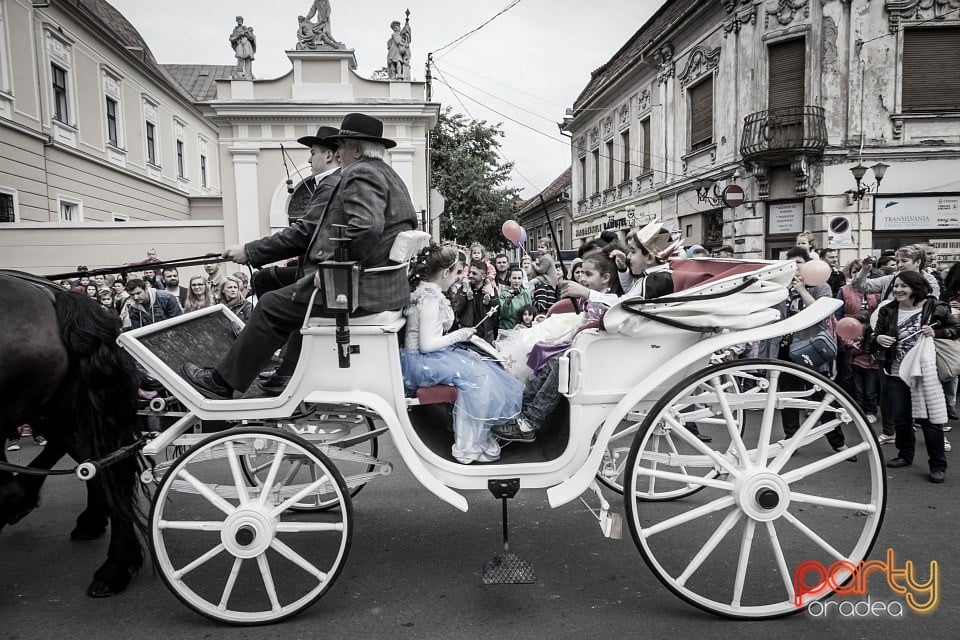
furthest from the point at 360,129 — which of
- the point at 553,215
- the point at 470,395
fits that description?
the point at 553,215

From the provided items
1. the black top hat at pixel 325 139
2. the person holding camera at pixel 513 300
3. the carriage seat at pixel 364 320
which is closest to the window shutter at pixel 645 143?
the person holding camera at pixel 513 300

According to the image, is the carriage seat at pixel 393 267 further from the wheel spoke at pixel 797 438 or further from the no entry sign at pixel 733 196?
the no entry sign at pixel 733 196

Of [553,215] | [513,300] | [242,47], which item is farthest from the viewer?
[553,215]

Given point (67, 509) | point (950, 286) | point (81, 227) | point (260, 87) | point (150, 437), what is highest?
point (260, 87)

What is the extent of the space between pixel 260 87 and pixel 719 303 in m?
16.8

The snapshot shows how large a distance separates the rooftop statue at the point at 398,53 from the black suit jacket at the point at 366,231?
1613 centimetres

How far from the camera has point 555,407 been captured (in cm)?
334

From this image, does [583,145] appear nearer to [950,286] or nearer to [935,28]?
[935,28]

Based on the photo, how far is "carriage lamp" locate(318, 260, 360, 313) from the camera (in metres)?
2.71

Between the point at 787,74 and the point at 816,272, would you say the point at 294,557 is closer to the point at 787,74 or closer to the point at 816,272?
the point at 816,272

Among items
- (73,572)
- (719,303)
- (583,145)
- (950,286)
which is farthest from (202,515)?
(583,145)

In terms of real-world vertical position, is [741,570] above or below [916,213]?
below

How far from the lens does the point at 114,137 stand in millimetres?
19906

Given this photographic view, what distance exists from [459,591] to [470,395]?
0.96 meters
